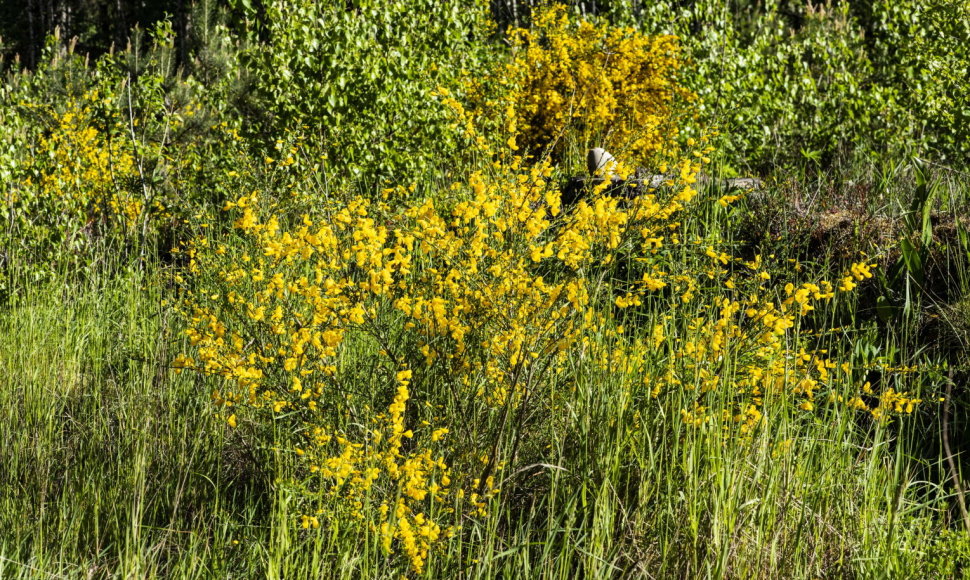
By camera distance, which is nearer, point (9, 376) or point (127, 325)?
point (9, 376)

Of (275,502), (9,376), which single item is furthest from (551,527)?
(9,376)

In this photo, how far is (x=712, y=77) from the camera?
691 centimetres

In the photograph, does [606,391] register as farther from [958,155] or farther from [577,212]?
Answer: [958,155]

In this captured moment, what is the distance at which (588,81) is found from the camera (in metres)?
6.36

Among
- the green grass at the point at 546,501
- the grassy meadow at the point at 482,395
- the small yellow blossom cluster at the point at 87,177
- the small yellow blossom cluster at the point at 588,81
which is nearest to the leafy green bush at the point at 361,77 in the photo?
the grassy meadow at the point at 482,395

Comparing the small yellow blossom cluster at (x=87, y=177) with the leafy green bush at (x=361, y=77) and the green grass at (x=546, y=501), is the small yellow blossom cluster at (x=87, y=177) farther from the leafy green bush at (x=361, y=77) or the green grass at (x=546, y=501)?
the green grass at (x=546, y=501)

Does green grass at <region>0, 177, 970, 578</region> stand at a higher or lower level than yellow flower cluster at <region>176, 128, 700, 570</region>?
lower

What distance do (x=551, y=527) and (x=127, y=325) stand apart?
8.09ft

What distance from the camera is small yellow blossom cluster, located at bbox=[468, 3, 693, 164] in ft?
21.2

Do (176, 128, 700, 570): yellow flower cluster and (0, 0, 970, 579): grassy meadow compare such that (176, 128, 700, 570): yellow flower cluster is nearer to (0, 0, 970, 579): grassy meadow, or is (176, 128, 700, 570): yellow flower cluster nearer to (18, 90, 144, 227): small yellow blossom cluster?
(0, 0, 970, 579): grassy meadow

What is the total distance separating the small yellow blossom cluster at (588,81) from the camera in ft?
21.2

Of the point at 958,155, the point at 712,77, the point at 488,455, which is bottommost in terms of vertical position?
the point at 488,455

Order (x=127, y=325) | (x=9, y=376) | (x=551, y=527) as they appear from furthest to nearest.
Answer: (x=127, y=325) → (x=9, y=376) → (x=551, y=527)

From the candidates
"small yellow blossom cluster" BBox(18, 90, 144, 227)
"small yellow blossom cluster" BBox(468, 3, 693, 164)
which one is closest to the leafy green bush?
"small yellow blossom cluster" BBox(18, 90, 144, 227)
